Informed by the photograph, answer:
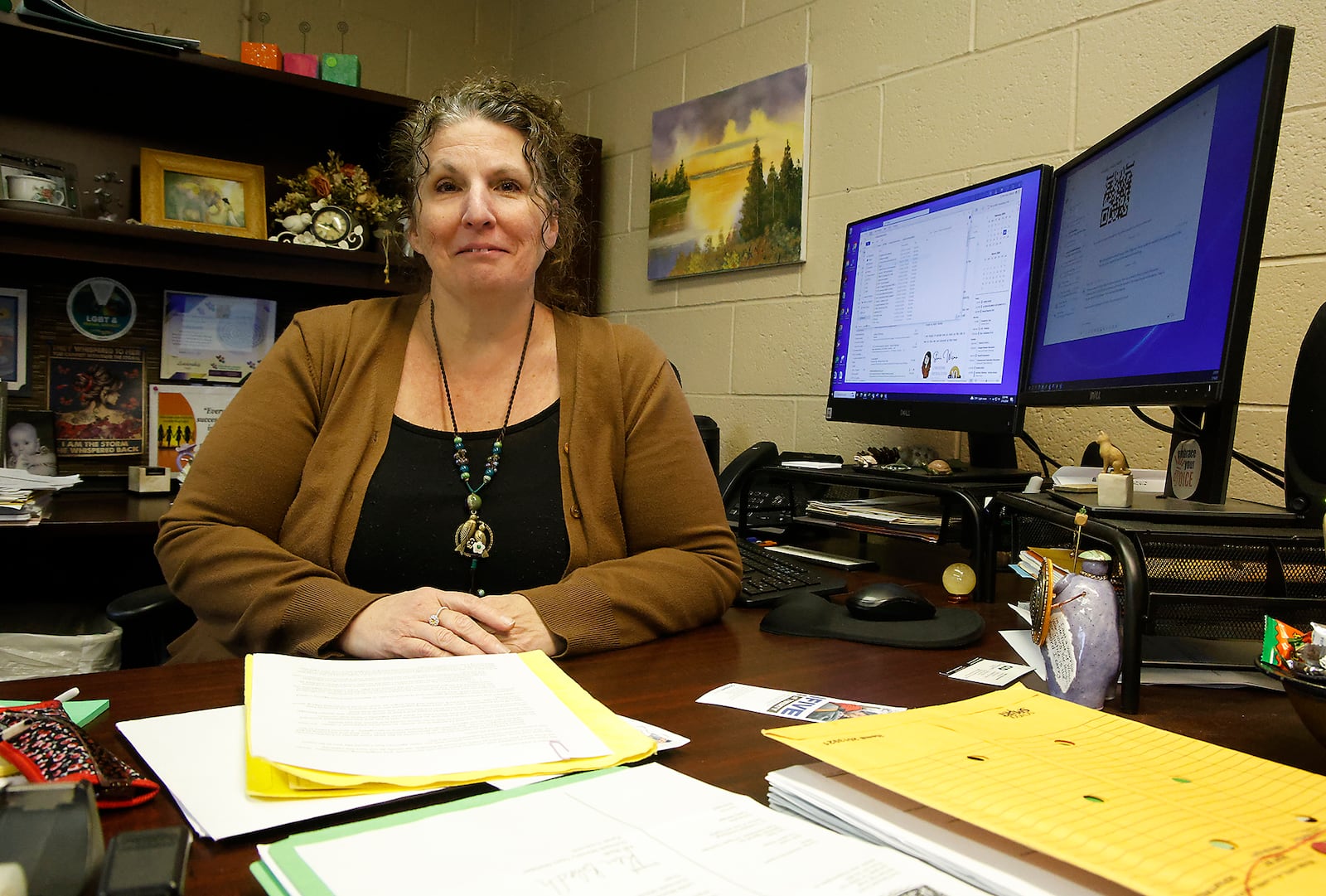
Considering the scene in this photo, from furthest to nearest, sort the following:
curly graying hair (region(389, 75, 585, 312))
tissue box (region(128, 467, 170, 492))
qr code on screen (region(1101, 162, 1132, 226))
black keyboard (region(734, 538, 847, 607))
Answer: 1. tissue box (region(128, 467, 170, 492))
2. curly graying hair (region(389, 75, 585, 312))
3. black keyboard (region(734, 538, 847, 607))
4. qr code on screen (region(1101, 162, 1132, 226))

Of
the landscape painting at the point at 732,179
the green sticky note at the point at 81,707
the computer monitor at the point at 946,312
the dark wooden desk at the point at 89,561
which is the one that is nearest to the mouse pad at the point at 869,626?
the computer monitor at the point at 946,312

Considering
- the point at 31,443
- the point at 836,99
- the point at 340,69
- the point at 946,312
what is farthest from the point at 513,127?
the point at 31,443

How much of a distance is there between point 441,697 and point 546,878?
0.30 metres

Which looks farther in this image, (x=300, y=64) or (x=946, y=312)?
(x=300, y=64)

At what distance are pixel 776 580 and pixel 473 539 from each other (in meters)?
0.42

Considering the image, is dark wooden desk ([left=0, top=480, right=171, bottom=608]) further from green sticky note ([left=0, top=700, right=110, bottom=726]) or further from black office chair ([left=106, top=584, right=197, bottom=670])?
green sticky note ([left=0, top=700, right=110, bottom=726])

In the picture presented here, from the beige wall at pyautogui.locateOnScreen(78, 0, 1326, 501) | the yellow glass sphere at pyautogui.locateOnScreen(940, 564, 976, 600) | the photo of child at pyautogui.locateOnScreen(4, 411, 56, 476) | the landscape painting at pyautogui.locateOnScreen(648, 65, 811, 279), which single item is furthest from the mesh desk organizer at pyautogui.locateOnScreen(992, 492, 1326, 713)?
the photo of child at pyautogui.locateOnScreen(4, 411, 56, 476)

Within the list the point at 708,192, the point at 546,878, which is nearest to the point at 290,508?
the point at 546,878

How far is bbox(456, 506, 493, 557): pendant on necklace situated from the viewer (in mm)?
1210

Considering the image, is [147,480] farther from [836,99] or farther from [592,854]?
[592,854]

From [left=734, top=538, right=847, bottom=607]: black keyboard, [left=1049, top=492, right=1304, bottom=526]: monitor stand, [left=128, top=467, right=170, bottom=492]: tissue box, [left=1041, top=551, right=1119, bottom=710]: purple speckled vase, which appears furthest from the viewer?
[left=128, top=467, right=170, bottom=492]: tissue box

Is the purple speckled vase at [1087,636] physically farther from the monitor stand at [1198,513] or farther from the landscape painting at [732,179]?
the landscape painting at [732,179]

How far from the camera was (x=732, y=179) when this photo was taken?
7.50ft

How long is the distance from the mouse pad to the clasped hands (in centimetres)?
28
